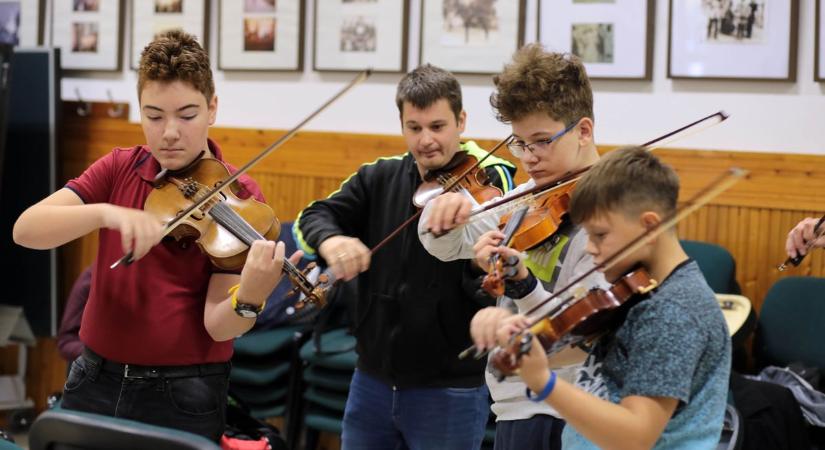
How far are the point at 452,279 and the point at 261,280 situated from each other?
2.40ft

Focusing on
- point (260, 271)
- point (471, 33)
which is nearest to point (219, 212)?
point (260, 271)

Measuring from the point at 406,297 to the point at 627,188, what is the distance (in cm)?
112

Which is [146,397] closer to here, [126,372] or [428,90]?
[126,372]

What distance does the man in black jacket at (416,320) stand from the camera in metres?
2.61

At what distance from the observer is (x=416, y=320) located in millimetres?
2650

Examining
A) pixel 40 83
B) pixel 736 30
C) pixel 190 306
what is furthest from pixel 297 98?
pixel 190 306

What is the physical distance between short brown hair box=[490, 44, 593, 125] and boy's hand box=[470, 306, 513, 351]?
2.25 ft

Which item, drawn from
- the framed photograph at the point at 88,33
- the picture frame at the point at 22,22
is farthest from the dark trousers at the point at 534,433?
the picture frame at the point at 22,22

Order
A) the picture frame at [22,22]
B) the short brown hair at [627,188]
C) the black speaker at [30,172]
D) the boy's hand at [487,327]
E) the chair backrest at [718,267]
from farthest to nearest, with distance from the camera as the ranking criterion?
the picture frame at [22,22], the black speaker at [30,172], the chair backrest at [718,267], the short brown hair at [627,188], the boy's hand at [487,327]

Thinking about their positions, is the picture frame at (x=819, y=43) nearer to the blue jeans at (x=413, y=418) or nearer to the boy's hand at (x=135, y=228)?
the blue jeans at (x=413, y=418)

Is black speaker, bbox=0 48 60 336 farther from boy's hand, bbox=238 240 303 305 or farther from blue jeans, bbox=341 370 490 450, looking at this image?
boy's hand, bbox=238 240 303 305

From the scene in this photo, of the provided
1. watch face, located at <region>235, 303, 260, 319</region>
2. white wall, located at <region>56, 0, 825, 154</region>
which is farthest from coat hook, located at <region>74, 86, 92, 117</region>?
watch face, located at <region>235, 303, 260, 319</region>

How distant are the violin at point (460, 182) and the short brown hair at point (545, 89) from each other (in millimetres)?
361

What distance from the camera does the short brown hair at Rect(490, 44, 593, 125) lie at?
212cm
